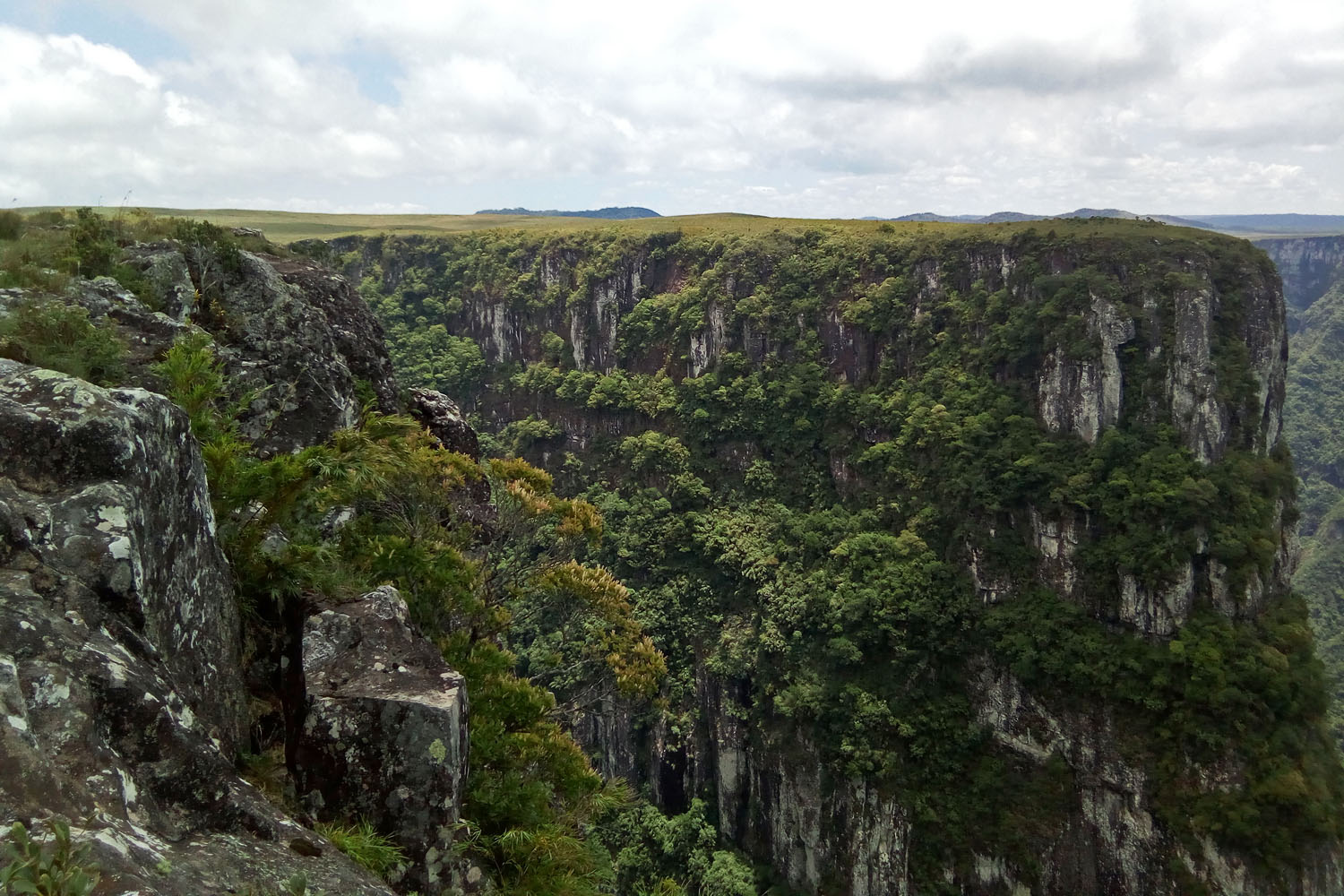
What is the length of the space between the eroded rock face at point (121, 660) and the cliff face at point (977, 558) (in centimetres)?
2029

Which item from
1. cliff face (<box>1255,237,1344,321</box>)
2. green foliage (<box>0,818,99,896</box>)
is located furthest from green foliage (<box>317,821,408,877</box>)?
cliff face (<box>1255,237,1344,321</box>)

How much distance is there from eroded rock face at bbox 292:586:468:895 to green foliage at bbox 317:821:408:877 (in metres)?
0.14

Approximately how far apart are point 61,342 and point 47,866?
629cm

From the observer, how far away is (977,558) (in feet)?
114

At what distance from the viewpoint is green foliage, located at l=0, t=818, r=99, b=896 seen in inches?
109

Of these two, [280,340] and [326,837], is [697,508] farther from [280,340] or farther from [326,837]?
[326,837]

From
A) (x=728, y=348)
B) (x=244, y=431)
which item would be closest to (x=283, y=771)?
(x=244, y=431)

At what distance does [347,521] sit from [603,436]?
1651 inches

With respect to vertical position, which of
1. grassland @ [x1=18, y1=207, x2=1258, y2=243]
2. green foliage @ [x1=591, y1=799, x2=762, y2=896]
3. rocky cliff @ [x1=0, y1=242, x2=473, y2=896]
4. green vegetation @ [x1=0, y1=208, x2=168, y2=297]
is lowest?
green foliage @ [x1=591, y1=799, x2=762, y2=896]

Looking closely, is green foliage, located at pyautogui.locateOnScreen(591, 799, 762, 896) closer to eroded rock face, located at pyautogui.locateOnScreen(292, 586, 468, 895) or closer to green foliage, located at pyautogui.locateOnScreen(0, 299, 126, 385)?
eroded rock face, located at pyautogui.locateOnScreen(292, 586, 468, 895)

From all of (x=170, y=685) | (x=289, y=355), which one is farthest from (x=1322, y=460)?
(x=170, y=685)

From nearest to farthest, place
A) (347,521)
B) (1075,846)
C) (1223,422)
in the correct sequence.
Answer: (347,521) → (1075,846) → (1223,422)

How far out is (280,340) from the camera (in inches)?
Result: 492

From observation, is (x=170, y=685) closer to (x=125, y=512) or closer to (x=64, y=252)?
(x=125, y=512)
